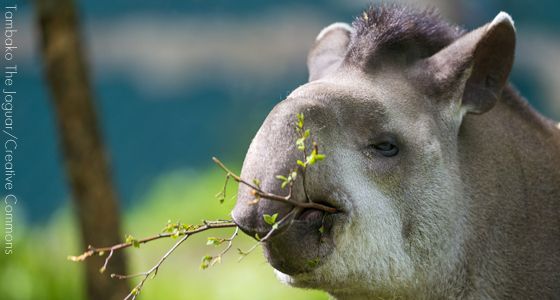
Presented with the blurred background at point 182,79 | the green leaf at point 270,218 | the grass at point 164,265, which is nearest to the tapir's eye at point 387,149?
the green leaf at point 270,218

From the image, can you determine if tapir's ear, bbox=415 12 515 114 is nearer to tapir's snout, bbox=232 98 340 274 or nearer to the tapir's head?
the tapir's head

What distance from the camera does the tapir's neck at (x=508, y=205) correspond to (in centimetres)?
467

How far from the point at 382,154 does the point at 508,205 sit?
755mm

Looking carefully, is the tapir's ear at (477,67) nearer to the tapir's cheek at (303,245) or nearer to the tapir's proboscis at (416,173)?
the tapir's proboscis at (416,173)

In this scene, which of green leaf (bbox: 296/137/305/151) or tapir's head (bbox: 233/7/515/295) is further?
tapir's head (bbox: 233/7/515/295)

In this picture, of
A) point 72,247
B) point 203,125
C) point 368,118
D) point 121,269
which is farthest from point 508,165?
point 203,125

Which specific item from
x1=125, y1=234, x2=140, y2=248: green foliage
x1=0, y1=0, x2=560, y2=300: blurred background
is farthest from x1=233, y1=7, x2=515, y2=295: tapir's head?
x1=0, y1=0, x2=560, y2=300: blurred background

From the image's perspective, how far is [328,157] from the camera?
163 inches

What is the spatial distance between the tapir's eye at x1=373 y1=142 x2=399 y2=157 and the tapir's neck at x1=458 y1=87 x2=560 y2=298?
0.43 meters

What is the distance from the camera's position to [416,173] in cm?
450

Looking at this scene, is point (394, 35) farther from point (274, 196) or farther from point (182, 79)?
Result: point (182, 79)

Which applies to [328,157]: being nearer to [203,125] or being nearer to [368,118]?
[368,118]

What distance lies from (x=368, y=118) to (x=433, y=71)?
0.51m

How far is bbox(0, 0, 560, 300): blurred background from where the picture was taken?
13625 mm
